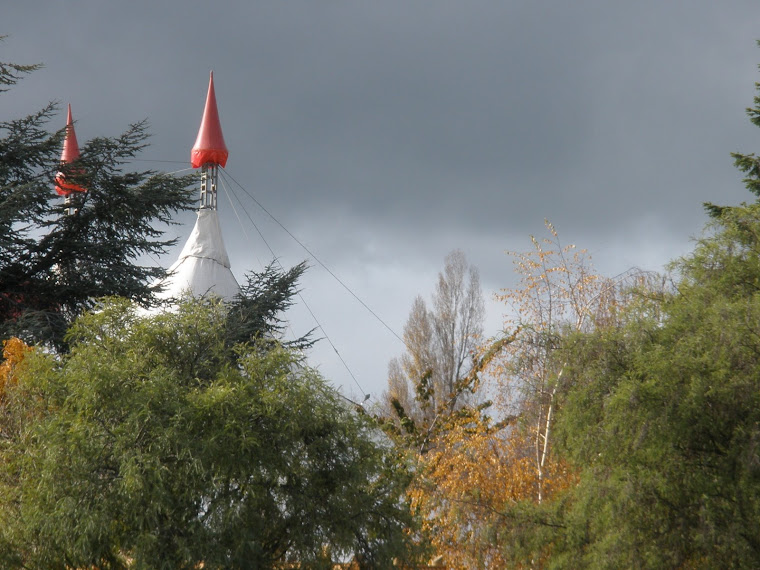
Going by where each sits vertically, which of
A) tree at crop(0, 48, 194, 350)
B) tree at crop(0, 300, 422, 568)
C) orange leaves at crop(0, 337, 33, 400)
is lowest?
tree at crop(0, 300, 422, 568)

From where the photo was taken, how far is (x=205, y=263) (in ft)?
80.1

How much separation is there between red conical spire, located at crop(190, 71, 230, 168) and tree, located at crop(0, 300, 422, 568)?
48.4 ft

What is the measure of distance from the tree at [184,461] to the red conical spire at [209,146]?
48.4 feet

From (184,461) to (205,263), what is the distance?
14.5 m

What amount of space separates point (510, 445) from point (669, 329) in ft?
15.4

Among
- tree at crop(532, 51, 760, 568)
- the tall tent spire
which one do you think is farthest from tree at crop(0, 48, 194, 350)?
tree at crop(532, 51, 760, 568)

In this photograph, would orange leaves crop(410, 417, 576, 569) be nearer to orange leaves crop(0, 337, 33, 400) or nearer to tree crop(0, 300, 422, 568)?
tree crop(0, 300, 422, 568)

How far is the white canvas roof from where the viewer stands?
949 inches

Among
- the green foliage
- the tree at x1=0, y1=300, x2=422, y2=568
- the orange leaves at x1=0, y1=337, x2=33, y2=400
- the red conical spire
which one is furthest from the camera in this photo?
the red conical spire

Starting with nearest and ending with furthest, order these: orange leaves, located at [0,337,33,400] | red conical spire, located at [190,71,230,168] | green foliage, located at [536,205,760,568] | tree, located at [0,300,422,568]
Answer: tree, located at [0,300,422,568]
green foliage, located at [536,205,760,568]
orange leaves, located at [0,337,33,400]
red conical spire, located at [190,71,230,168]

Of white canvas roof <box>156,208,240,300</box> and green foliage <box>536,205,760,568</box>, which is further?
white canvas roof <box>156,208,240,300</box>

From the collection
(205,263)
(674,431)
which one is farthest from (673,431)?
(205,263)

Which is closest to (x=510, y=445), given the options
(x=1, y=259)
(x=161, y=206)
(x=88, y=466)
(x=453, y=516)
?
(x=453, y=516)

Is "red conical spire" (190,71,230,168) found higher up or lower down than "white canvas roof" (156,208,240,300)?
higher up
